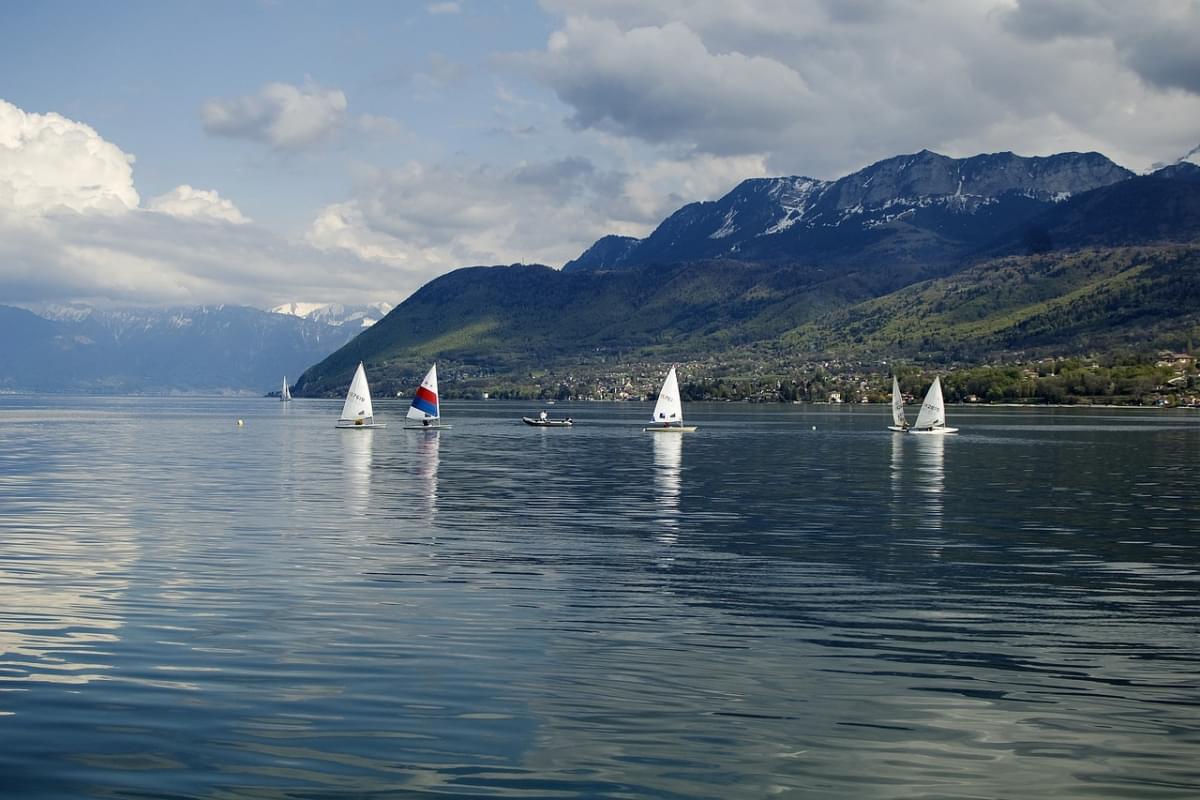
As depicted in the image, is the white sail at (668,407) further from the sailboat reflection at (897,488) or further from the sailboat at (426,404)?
the sailboat reflection at (897,488)

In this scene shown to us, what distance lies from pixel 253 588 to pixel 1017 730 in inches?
1052

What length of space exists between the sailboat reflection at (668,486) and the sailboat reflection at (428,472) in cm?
1307

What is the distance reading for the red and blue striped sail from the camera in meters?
193

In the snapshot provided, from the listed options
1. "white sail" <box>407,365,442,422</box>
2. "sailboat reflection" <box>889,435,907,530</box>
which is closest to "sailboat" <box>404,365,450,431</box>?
"white sail" <box>407,365,442,422</box>

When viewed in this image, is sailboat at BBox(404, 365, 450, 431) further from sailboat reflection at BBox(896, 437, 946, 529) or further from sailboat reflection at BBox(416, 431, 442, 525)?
sailboat reflection at BBox(896, 437, 946, 529)

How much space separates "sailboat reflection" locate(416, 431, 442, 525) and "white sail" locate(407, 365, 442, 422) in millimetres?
11110

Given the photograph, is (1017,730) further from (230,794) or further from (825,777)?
(230,794)

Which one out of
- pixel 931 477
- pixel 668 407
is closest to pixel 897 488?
pixel 931 477

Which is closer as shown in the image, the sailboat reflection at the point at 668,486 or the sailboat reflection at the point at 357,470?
the sailboat reflection at the point at 668,486

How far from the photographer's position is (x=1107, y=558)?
5200 cm

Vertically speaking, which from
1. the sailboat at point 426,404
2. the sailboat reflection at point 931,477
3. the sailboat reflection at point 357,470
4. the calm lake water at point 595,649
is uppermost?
the sailboat at point 426,404

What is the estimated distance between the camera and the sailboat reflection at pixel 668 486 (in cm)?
6242

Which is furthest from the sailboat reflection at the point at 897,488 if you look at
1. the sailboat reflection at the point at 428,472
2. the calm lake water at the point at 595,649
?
the sailboat reflection at the point at 428,472

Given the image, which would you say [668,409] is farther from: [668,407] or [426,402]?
[426,402]
